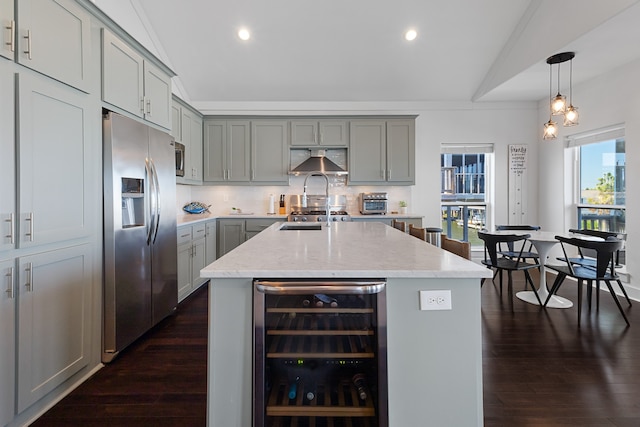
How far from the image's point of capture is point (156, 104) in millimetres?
2924

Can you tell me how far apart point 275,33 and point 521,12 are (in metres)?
2.92

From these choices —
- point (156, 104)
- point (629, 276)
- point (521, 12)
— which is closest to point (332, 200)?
point (156, 104)

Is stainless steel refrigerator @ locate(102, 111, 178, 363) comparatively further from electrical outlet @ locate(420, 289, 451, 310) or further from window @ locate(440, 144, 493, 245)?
window @ locate(440, 144, 493, 245)

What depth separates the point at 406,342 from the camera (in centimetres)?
126

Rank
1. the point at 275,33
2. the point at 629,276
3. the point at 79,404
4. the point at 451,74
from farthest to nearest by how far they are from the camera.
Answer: the point at 451,74, the point at 275,33, the point at 629,276, the point at 79,404

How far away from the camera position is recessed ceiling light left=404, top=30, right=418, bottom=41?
157 inches

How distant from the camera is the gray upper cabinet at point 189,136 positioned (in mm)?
4027

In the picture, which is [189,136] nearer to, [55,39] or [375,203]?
[55,39]

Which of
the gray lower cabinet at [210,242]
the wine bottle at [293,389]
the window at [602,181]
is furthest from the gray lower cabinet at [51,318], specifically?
the window at [602,181]

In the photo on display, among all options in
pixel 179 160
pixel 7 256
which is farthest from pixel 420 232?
pixel 179 160

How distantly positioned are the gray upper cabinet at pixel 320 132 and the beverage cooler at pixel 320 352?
12.6 ft

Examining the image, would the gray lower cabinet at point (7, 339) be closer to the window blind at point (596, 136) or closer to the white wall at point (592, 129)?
the white wall at point (592, 129)

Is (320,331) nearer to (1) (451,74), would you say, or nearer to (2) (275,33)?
(2) (275,33)

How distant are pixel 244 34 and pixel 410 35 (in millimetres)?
2088
